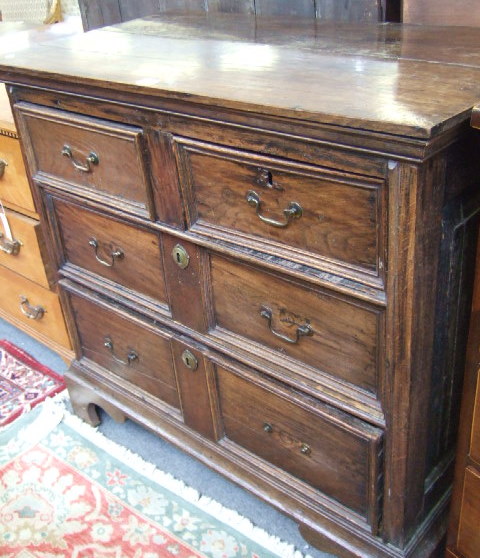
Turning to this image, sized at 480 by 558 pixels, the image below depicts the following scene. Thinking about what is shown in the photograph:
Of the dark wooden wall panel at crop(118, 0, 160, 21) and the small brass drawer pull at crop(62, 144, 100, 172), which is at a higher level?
the dark wooden wall panel at crop(118, 0, 160, 21)

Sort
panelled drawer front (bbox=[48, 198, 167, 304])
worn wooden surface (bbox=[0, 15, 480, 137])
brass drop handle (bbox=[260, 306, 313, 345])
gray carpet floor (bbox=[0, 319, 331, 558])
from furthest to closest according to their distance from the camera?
gray carpet floor (bbox=[0, 319, 331, 558]) < panelled drawer front (bbox=[48, 198, 167, 304]) < brass drop handle (bbox=[260, 306, 313, 345]) < worn wooden surface (bbox=[0, 15, 480, 137])

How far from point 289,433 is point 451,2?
2.70 feet

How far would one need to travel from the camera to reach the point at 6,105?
5.12ft

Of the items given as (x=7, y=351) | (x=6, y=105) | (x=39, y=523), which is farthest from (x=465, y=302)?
(x=7, y=351)

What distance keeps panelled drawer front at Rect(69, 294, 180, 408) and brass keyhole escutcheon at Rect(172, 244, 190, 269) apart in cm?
20

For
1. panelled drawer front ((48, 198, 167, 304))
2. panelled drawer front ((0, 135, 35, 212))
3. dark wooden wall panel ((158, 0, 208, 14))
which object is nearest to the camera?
panelled drawer front ((48, 198, 167, 304))

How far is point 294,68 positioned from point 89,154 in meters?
0.41

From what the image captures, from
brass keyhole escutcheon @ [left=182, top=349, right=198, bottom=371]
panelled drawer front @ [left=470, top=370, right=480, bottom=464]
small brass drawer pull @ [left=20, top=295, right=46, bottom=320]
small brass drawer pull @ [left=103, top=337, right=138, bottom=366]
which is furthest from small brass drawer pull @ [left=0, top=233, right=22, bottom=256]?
panelled drawer front @ [left=470, top=370, right=480, bottom=464]

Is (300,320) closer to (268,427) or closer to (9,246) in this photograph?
(268,427)

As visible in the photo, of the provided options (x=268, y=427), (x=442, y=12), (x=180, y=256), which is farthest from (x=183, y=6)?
(x=268, y=427)

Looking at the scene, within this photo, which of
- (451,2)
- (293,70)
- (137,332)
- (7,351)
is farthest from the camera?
(7,351)

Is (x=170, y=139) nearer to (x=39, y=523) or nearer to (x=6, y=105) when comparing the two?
(x=6, y=105)

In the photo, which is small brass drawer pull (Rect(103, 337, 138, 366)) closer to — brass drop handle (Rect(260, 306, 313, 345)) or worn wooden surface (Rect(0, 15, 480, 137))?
brass drop handle (Rect(260, 306, 313, 345))

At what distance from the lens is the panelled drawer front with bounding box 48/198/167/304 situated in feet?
3.90
